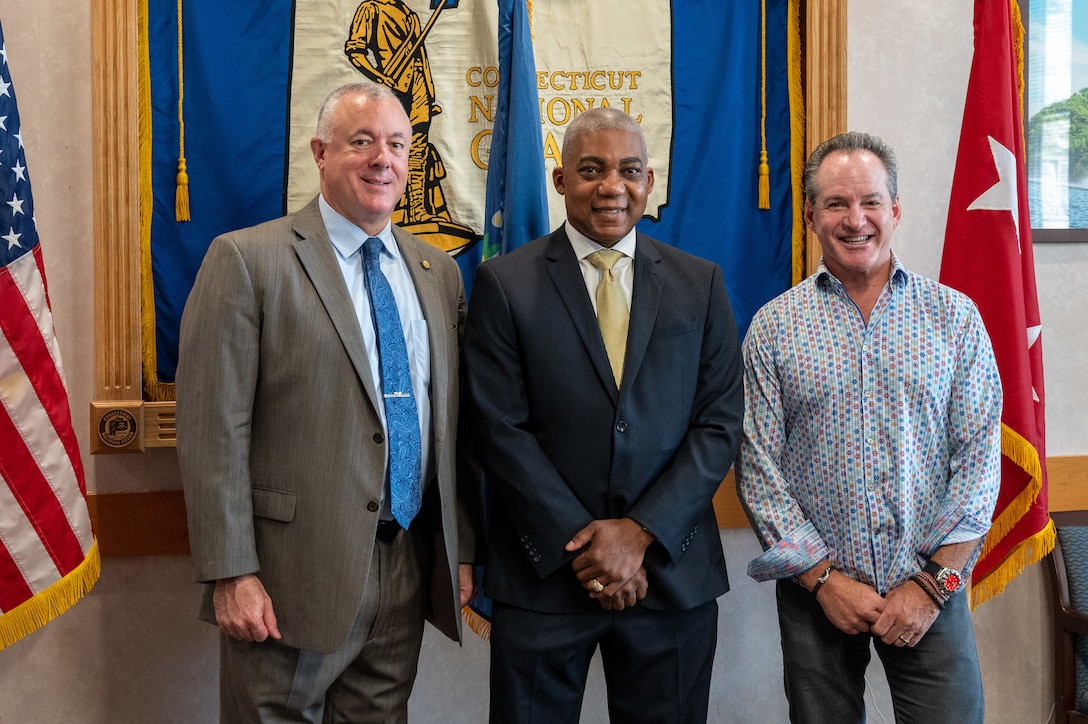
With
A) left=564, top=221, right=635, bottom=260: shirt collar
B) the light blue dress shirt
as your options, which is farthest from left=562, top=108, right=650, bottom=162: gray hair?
the light blue dress shirt

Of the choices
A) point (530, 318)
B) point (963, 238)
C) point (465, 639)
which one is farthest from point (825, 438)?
point (465, 639)

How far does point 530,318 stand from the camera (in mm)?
1776

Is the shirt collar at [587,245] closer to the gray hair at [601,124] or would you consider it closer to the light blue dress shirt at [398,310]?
the gray hair at [601,124]

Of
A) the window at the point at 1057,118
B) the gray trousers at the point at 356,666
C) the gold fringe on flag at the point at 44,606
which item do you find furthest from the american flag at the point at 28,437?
the window at the point at 1057,118

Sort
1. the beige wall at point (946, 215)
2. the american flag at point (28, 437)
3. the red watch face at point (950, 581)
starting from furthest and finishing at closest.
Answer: the beige wall at point (946, 215) → the american flag at point (28, 437) → the red watch face at point (950, 581)

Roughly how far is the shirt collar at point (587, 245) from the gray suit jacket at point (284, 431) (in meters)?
0.50

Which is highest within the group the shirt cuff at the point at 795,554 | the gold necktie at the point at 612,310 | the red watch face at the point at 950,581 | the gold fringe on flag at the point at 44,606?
the gold necktie at the point at 612,310

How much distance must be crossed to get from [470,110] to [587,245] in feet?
3.07

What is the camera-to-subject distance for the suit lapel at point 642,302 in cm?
175

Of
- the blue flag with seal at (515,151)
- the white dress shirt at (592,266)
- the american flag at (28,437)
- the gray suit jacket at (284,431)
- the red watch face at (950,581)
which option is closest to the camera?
the gray suit jacket at (284,431)

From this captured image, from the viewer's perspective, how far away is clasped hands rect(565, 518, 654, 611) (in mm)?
1676

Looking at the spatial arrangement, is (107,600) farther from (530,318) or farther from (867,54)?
(867,54)

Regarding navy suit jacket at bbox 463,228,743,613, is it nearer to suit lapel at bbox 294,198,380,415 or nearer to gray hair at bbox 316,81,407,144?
suit lapel at bbox 294,198,380,415

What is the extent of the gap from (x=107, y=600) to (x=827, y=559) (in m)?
2.02
